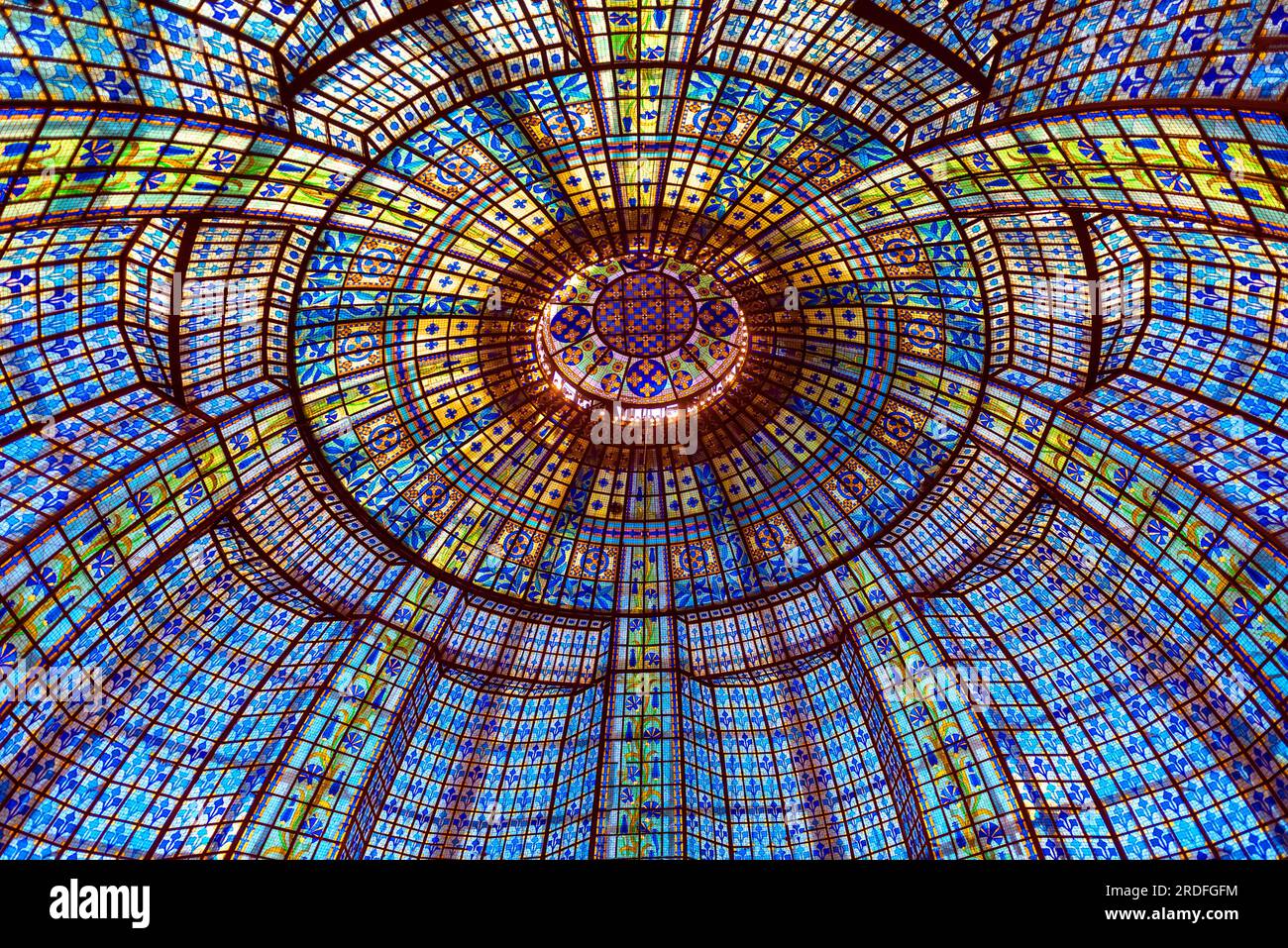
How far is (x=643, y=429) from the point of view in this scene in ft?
110

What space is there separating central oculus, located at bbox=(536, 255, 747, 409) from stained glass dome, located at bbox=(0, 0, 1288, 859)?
20 centimetres

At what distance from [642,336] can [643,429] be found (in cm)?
356

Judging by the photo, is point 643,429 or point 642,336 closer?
point 642,336

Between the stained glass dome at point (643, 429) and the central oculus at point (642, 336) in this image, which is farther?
the central oculus at point (642, 336)

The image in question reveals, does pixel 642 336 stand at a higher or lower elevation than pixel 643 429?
higher

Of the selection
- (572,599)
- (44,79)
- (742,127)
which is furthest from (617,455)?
(44,79)

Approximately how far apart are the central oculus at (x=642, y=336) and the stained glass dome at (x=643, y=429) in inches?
8.0

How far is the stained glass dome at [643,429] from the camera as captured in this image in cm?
1827

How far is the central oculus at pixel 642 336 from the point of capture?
3106 centimetres

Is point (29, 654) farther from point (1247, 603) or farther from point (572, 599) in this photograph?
point (1247, 603)

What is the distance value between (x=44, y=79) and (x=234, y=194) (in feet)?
19.7
